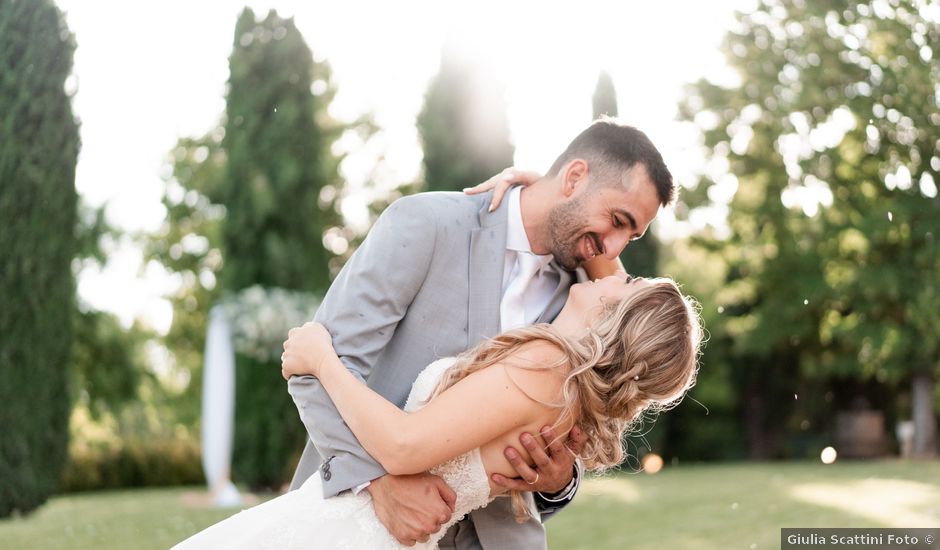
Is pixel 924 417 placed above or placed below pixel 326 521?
below

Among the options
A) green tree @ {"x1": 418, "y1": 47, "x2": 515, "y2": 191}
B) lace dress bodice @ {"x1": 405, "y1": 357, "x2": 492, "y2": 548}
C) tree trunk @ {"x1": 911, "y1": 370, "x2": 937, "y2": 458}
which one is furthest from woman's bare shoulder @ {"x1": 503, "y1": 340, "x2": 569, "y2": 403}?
tree trunk @ {"x1": 911, "y1": 370, "x2": 937, "y2": 458}

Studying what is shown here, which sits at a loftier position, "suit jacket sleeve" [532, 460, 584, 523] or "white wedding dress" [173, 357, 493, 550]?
"white wedding dress" [173, 357, 493, 550]

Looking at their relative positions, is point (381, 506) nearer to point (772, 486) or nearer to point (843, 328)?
point (772, 486)

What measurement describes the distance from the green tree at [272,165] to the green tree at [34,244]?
3935 mm

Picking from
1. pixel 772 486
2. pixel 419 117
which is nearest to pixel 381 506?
pixel 772 486

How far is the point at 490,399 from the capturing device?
2.47 metres

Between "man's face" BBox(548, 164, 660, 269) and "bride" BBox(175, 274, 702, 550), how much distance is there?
20 centimetres

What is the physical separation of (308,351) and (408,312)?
0.32m

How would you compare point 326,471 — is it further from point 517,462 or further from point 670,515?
point 670,515

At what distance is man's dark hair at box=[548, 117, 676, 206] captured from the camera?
3.03 m

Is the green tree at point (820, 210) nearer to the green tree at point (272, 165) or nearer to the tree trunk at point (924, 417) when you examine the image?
the tree trunk at point (924, 417)

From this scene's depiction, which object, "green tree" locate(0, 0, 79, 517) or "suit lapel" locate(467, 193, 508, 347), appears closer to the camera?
"suit lapel" locate(467, 193, 508, 347)

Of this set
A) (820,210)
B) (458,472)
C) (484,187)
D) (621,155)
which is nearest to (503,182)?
(484,187)

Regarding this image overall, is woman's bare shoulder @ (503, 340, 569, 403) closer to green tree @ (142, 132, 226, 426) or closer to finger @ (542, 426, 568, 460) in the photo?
finger @ (542, 426, 568, 460)
